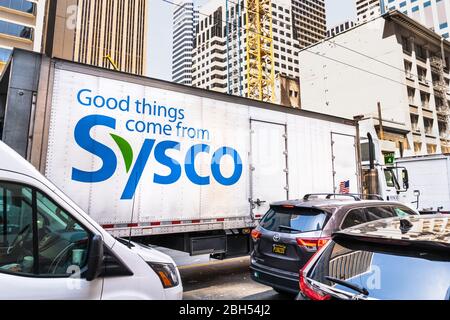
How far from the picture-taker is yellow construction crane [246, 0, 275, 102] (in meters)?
55.0

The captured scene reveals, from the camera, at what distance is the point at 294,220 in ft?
17.2

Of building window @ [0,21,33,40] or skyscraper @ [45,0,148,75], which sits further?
skyscraper @ [45,0,148,75]

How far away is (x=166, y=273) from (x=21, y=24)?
5457cm

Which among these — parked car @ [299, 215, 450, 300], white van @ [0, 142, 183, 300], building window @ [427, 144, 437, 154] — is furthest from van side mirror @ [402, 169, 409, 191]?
building window @ [427, 144, 437, 154]

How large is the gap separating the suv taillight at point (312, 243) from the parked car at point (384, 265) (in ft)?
6.21

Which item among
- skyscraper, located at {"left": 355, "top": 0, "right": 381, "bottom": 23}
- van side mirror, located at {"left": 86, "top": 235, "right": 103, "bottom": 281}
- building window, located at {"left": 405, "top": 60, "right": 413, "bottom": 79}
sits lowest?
van side mirror, located at {"left": 86, "top": 235, "right": 103, "bottom": 281}

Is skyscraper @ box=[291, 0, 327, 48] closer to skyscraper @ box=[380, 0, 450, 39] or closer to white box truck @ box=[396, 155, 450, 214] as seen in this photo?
skyscraper @ box=[380, 0, 450, 39]

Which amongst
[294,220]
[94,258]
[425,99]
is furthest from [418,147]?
[94,258]

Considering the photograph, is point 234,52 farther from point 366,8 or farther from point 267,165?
point 267,165

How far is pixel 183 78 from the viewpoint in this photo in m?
176

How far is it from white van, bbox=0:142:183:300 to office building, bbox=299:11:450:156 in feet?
136

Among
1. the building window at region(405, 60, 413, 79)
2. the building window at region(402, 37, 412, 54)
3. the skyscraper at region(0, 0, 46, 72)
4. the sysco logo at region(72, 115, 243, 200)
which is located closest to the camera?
the sysco logo at region(72, 115, 243, 200)

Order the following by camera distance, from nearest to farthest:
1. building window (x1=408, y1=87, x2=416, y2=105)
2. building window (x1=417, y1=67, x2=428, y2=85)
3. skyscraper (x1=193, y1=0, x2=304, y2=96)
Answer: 1. building window (x1=408, y1=87, x2=416, y2=105)
2. building window (x1=417, y1=67, x2=428, y2=85)
3. skyscraper (x1=193, y1=0, x2=304, y2=96)
